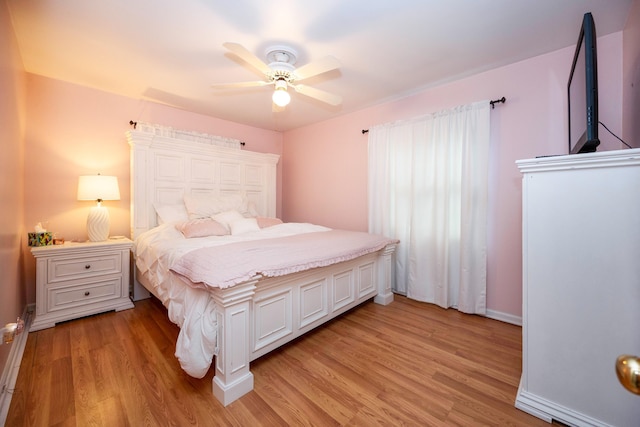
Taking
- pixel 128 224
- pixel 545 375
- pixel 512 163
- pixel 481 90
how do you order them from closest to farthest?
1. pixel 545 375
2. pixel 512 163
3. pixel 481 90
4. pixel 128 224

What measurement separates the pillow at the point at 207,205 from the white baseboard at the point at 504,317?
3185 millimetres

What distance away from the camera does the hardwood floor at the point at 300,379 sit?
136cm

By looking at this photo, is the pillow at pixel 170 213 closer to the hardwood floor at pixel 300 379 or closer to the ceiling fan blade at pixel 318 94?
the hardwood floor at pixel 300 379

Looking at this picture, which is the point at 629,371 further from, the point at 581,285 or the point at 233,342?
the point at 233,342

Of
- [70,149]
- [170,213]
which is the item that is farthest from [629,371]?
[70,149]

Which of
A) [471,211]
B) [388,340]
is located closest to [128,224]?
[388,340]

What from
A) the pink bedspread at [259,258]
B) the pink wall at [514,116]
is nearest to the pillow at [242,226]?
the pink bedspread at [259,258]

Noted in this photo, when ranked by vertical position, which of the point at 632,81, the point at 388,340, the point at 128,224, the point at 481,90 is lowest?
the point at 388,340

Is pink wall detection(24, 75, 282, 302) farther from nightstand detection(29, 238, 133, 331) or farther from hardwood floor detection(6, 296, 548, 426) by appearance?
hardwood floor detection(6, 296, 548, 426)

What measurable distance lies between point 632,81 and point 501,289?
5.92 feet

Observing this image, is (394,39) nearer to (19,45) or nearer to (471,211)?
(471,211)

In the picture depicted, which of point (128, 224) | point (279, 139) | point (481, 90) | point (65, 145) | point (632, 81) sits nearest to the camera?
point (632, 81)

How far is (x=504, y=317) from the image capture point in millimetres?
2432

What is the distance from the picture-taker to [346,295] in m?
2.43
